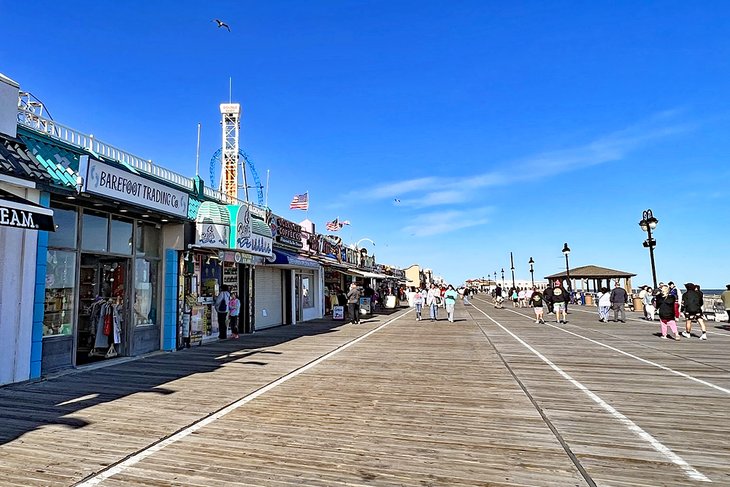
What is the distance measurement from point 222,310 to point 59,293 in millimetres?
5396

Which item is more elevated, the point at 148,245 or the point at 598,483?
the point at 148,245

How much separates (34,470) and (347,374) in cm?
506

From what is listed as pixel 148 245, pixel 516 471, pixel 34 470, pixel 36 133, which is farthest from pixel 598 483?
pixel 148 245

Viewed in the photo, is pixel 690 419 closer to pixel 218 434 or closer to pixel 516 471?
pixel 516 471

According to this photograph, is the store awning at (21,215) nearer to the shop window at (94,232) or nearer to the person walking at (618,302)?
the shop window at (94,232)

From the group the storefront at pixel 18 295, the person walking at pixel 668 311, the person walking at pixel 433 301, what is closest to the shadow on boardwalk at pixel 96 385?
the storefront at pixel 18 295

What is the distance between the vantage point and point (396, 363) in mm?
9156

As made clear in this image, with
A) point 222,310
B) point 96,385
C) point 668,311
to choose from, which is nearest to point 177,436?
point 96,385

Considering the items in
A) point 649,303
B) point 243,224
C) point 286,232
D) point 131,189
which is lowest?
point 649,303

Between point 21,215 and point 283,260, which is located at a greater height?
point 283,260

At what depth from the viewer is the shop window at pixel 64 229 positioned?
8.19 m

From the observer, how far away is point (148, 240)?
11023 millimetres

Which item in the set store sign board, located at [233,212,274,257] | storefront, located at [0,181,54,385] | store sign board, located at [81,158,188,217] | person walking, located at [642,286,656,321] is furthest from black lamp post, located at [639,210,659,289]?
storefront, located at [0,181,54,385]

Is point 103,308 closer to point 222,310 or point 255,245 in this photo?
point 222,310
